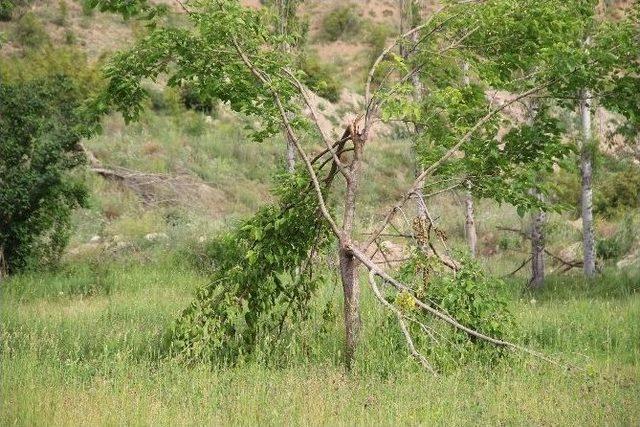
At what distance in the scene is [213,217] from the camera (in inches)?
896

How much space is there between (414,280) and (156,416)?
10.3 feet

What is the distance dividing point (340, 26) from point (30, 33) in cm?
2484

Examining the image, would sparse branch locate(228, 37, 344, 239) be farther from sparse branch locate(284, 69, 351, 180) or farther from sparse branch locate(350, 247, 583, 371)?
sparse branch locate(350, 247, 583, 371)

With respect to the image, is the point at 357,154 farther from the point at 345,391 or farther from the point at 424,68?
the point at 345,391

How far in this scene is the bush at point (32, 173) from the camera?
13.8 metres

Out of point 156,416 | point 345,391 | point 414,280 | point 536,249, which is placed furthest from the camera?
point 536,249

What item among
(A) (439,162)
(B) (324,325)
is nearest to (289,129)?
(A) (439,162)

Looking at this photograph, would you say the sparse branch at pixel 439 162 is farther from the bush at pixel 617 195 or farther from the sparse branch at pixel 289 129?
the bush at pixel 617 195

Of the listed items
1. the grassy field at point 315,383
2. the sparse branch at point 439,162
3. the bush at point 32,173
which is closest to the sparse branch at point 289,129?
the sparse branch at point 439,162

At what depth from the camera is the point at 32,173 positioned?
13742 millimetres

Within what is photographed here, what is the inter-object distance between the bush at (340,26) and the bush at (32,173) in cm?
4403

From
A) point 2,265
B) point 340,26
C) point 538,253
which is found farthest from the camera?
point 340,26

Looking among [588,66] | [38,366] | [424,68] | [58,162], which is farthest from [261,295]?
[58,162]

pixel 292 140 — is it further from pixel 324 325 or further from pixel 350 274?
pixel 324 325
